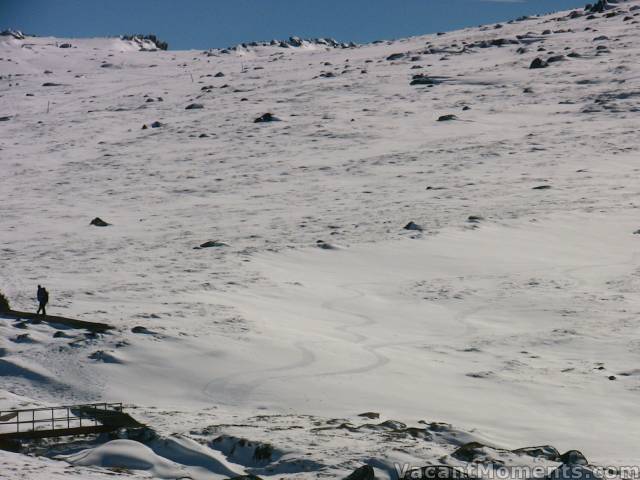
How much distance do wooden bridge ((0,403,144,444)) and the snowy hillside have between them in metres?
0.72

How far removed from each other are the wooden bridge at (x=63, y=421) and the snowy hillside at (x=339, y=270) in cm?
72

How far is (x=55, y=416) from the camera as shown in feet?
42.3

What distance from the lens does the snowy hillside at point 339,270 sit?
12594mm

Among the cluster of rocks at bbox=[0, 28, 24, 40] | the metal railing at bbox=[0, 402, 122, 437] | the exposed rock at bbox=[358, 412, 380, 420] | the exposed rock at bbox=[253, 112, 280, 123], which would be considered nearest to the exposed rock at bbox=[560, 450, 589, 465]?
the exposed rock at bbox=[358, 412, 380, 420]

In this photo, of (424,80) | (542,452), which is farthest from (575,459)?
(424,80)

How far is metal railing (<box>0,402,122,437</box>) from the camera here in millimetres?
11945

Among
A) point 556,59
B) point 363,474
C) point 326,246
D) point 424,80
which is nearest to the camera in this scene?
point 363,474

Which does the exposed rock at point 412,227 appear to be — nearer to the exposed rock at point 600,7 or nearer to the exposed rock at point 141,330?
the exposed rock at point 141,330

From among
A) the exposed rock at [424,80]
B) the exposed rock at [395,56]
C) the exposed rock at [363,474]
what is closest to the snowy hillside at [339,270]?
the exposed rock at [424,80]

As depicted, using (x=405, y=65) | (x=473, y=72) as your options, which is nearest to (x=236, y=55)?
(x=405, y=65)

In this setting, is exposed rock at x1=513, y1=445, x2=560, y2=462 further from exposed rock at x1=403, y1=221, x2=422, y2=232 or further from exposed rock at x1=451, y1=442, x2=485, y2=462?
exposed rock at x1=403, y1=221, x2=422, y2=232

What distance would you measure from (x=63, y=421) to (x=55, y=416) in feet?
1.45

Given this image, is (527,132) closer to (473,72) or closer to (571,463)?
(473,72)

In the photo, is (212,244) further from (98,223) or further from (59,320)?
(59,320)
